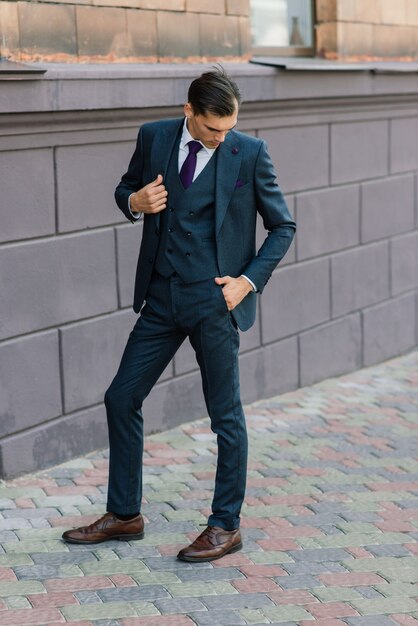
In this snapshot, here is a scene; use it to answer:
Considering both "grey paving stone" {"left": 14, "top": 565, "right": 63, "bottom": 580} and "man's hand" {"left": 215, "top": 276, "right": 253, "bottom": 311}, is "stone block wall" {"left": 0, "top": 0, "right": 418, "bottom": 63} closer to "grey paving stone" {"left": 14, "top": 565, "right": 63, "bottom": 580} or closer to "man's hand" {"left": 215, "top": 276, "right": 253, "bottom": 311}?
"man's hand" {"left": 215, "top": 276, "right": 253, "bottom": 311}

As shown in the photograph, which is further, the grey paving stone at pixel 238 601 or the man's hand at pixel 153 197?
the man's hand at pixel 153 197

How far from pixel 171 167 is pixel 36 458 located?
2.06 m

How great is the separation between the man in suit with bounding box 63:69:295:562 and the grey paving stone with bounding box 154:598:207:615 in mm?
383

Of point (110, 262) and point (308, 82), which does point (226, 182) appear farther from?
point (308, 82)

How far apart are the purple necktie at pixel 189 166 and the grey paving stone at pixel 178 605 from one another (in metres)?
1.58

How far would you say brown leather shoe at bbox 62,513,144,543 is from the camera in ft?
16.7

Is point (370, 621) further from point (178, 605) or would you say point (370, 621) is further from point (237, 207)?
point (237, 207)

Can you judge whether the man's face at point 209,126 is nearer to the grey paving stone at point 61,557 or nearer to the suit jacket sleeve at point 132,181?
the suit jacket sleeve at point 132,181

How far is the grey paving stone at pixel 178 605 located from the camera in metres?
4.42

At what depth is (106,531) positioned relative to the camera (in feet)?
16.7

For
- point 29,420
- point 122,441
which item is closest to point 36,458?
point 29,420

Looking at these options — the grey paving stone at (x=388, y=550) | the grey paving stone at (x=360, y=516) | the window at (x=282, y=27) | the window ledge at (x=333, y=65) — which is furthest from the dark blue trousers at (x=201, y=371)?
the window at (x=282, y=27)

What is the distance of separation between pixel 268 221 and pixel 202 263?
318 millimetres

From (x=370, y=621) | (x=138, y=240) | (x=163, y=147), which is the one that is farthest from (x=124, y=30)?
(x=370, y=621)
